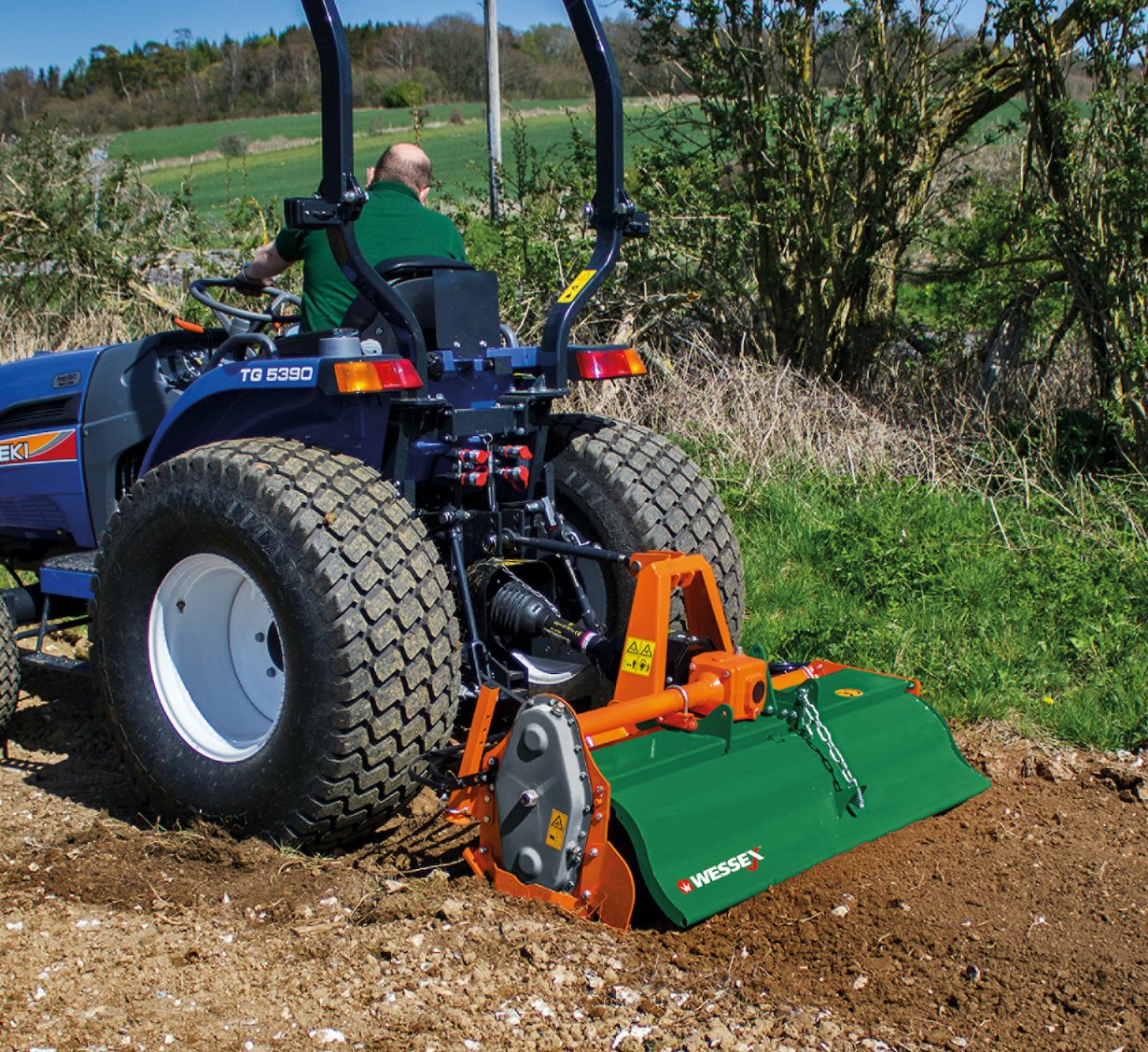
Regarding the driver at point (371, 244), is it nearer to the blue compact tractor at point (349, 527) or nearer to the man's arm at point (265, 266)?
the man's arm at point (265, 266)

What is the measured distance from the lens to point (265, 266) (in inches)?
175

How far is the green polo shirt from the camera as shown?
13.3ft

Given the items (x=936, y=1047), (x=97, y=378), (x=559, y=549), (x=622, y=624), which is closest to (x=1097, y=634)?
(x=622, y=624)

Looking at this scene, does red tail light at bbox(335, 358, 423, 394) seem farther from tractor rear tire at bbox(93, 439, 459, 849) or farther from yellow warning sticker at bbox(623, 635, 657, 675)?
yellow warning sticker at bbox(623, 635, 657, 675)

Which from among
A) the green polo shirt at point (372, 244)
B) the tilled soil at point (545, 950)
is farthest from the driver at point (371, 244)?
the tilled soil at point (545, 950)

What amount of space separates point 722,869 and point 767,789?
28 cm

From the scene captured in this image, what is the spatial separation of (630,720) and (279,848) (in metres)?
1.01

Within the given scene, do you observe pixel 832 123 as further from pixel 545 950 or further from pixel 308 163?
pixel 308 163

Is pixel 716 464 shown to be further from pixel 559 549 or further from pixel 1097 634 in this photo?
pixel 559 549

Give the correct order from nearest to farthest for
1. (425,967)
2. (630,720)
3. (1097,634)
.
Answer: (425,967) < (630,720) < (1097,634)

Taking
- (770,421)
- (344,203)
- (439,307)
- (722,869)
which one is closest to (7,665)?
(439,307)

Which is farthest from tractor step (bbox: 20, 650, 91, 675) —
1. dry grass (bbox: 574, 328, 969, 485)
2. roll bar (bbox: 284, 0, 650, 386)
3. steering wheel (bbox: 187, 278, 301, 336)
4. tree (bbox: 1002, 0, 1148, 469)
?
tree (bbox: 1002, 0, 1148, 469)

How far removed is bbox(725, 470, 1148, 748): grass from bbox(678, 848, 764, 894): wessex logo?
67.1 inches

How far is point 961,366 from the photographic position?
291 inches
